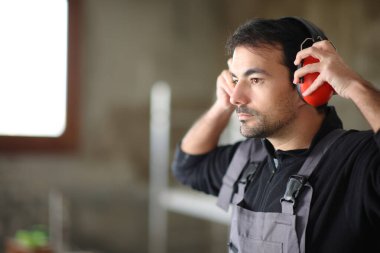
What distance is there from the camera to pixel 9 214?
4113 millimetres

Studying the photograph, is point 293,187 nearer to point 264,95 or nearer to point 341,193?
point 341,193

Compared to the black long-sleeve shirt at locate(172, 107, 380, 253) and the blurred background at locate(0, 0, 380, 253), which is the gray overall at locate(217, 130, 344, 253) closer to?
the black long-sleeve shirt at locate(172, 107, 380, 253)

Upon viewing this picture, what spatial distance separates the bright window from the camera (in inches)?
160

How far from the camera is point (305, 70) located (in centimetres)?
127

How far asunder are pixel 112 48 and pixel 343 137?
3331 mm

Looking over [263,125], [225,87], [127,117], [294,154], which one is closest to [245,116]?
[263,125]

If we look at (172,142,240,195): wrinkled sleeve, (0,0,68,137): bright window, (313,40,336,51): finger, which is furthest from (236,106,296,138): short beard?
(0,0,68,137): bright window

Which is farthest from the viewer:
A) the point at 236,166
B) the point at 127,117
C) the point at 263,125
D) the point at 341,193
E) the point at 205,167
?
the point at 127,117

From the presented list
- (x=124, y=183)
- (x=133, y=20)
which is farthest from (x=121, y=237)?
(x=133, y=20)

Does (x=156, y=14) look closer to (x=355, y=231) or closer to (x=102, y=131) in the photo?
(x=102, y=131)

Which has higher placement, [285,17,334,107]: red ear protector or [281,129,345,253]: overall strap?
[285,17,334,107]: red ear protector

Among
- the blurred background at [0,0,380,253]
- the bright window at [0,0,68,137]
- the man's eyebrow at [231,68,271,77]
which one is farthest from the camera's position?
the blurred background at [0,0,380,253]

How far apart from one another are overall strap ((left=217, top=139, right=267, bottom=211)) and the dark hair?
279 millimetres

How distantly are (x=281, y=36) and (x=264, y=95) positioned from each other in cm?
17
